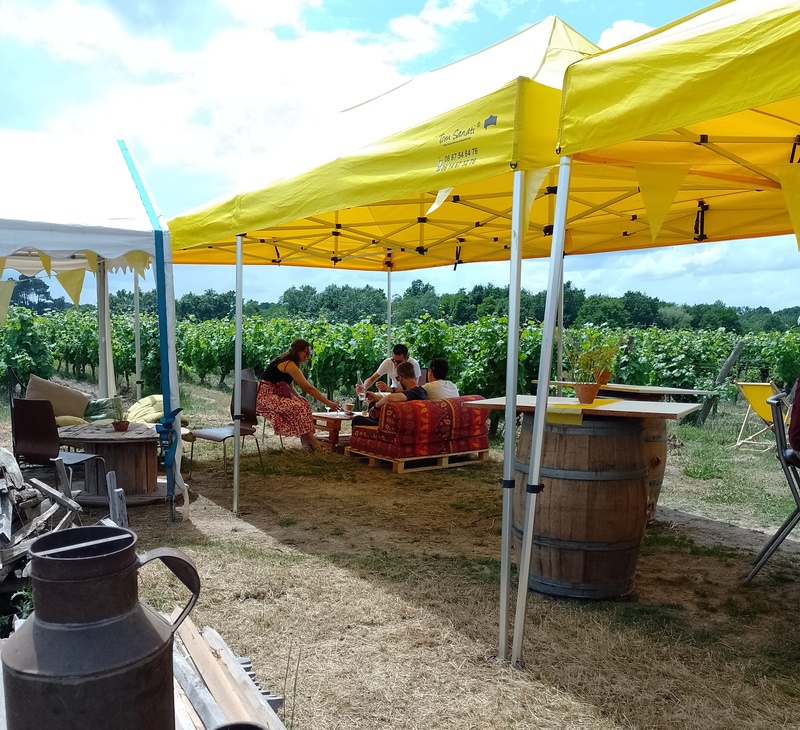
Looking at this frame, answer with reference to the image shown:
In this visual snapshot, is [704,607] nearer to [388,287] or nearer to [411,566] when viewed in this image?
[411,566]

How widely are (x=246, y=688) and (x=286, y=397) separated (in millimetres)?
5443

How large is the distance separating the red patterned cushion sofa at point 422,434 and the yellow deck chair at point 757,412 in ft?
8.62

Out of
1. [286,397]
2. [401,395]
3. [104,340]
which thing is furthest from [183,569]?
[104,340]

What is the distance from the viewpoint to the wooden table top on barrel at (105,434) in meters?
5.59

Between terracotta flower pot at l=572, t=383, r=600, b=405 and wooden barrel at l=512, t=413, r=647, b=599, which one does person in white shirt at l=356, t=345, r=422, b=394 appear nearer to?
terracotta flower pot at l=572, t=383, r=600, b=405

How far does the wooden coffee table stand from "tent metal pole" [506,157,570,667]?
368cm

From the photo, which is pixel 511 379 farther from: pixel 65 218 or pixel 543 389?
pixel 65 218

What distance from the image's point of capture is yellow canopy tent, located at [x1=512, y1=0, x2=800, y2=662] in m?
2.27

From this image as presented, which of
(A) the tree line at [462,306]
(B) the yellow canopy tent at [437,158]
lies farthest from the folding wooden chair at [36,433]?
(A) the tree line at [462,306]

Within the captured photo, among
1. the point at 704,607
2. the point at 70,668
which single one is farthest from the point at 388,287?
the point at 70,668

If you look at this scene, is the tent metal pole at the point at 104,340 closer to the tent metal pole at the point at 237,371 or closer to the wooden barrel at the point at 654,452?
the tent metal pole at the point at 237,371

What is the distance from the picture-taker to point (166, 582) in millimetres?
3936

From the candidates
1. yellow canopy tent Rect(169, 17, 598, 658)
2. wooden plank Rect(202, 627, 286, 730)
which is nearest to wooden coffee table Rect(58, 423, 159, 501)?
yellow canopy tent Rect(169, 17, 598, 658)

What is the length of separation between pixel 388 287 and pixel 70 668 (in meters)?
8.15
